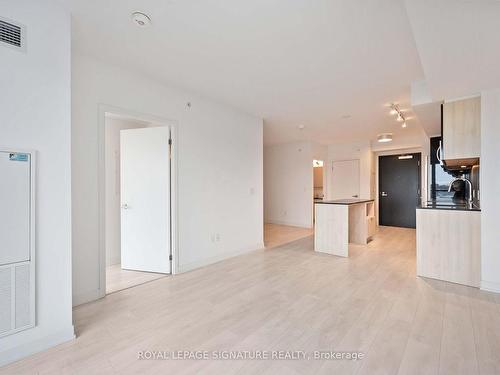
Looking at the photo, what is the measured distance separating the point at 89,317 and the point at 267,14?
318 cm

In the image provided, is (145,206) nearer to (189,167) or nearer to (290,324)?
(189,167)

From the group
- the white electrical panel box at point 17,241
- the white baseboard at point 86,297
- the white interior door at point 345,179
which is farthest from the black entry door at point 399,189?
the white electrical panel box at point 17,241

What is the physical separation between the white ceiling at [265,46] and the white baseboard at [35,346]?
2.59 meters

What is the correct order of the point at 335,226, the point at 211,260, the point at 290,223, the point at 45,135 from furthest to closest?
the point at 290,223, the point at 335,226, the point at 211,260, the point at 45,135

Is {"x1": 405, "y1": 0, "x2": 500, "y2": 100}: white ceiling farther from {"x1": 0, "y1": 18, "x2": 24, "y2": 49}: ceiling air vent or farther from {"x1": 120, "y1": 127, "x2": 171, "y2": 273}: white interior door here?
{"x1": 120, "y1": 127, "x2": 171, "y2": 273}: white interior door

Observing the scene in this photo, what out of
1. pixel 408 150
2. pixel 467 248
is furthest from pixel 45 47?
pixel 408 150

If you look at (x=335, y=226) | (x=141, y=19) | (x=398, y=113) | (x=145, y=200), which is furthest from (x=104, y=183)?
(x=398, y=113)

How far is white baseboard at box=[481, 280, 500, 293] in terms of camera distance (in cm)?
290

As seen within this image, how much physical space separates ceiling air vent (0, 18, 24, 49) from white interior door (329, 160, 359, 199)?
7.78 m

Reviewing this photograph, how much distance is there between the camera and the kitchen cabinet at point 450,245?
10.1 feet

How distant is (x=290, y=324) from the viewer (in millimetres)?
2217

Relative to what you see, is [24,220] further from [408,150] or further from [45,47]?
[408,150]

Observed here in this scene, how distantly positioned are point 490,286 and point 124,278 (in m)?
4.63

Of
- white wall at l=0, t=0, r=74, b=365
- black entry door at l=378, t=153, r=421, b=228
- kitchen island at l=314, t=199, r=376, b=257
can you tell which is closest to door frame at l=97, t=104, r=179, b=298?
white wall at l=0, t=0, r=74, b=365
